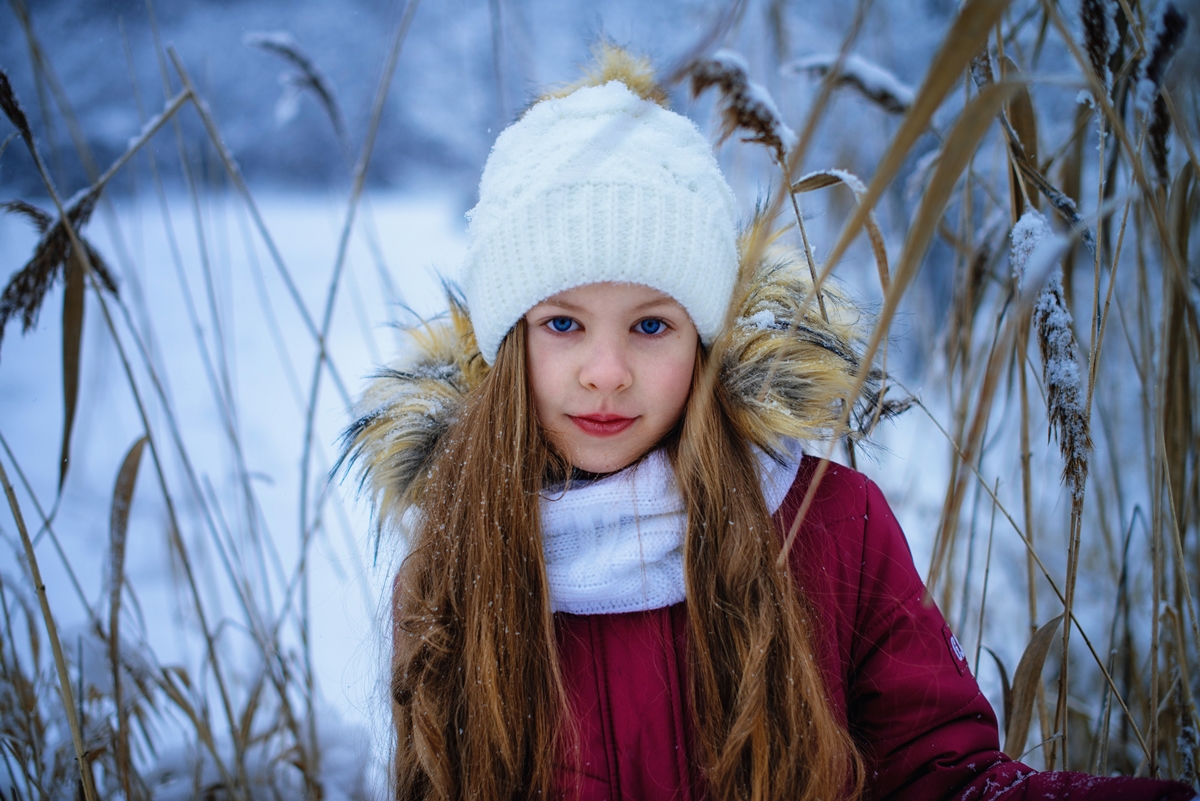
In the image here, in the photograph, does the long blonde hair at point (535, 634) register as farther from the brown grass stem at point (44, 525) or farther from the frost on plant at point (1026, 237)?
the brown grass stem at point (44, 525)

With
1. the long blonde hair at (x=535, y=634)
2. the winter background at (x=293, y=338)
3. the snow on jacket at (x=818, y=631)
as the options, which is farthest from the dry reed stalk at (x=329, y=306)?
the long blonde hair at (x=535, y=634)

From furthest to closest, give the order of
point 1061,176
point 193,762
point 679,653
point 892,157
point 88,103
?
point 88,103, point 193,762, point 1061,176, point 679,653, point 892,157

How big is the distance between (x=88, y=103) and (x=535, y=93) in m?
2.85

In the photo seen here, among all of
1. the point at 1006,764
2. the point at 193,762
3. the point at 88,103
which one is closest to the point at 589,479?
the point at 1006,764

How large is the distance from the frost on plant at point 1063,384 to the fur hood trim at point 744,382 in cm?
26

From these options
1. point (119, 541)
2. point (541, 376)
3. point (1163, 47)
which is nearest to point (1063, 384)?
point (1163, 47)

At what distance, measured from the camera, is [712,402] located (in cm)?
96

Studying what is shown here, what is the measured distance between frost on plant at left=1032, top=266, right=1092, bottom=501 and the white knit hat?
1.29ft

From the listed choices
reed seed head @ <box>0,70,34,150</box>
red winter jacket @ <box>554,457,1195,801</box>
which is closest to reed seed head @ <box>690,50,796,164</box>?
red winter jacket @ <box>554,457,1195,801</box>

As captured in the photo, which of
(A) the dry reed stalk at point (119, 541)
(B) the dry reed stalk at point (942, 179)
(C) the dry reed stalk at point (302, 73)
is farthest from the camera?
(C) the dry reed stalk at point (302, 73)

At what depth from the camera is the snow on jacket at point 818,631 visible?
0.87 metres

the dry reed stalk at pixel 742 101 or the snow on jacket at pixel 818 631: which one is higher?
the dry reed stalk at pixel 742 101

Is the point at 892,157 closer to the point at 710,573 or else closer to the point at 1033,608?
the point at 710,573

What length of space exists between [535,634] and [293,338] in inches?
132
